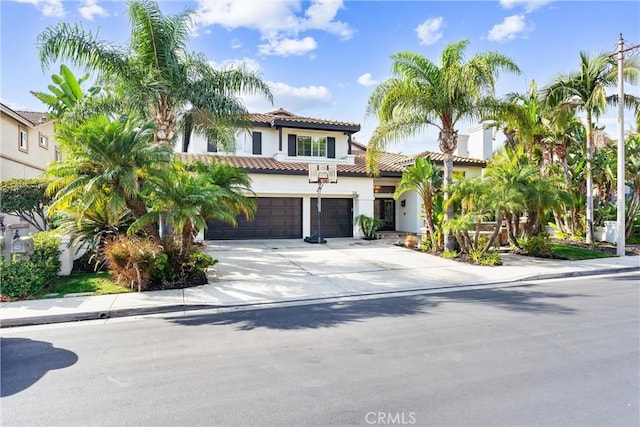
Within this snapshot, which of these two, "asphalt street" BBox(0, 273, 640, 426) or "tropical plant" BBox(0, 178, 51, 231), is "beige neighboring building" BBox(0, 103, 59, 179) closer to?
"tropical plant" BBox(0, 178, 51, 231)

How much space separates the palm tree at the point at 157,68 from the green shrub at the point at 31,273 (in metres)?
4.51

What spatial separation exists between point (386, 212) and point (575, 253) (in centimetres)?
1083

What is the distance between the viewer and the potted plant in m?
19.7

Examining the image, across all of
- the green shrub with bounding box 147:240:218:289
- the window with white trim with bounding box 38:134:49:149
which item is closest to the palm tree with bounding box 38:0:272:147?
the green shrub with bounding box 147:240:218:289

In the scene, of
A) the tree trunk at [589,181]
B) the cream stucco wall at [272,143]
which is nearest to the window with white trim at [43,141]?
the cream stucco wall at [272,143]

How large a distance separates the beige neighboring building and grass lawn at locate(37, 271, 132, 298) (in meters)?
10.3

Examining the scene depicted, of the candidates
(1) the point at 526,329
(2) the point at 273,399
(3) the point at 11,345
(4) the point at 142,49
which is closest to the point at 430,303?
(1) the point at 526,329

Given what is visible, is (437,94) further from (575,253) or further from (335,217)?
(335,217)

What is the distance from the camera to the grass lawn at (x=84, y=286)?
8648 millimetres

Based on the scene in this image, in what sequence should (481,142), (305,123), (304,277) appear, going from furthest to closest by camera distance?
(481,142) → (305,123) → (304,277)

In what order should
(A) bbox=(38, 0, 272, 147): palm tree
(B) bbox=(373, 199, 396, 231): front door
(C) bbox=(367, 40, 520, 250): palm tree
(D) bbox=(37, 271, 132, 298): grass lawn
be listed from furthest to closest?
(B) bbox=(373, 199, 396, 231): front door, (C) bbox=(367, 40, 520, 250): palm tree, (A) bbox=(38, 0, 272, 147): palm tree, (D) bbox=(37, 271, 132, 298): grass lawn

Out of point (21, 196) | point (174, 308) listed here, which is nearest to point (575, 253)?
point (174, 308)

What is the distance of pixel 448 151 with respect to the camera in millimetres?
14367
